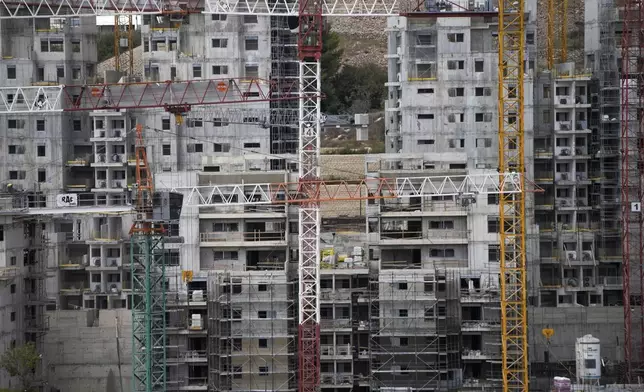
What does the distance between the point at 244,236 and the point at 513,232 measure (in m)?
15.5

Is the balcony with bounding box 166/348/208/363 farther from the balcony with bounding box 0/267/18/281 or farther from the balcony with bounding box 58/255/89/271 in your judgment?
the balcony with bounding box 58/255/89/271

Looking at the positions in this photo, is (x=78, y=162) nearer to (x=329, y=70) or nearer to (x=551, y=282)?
(x=551, y=282)

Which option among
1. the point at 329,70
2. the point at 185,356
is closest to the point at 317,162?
the point at 185,356

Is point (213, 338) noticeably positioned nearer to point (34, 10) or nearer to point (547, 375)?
point (547, 375)

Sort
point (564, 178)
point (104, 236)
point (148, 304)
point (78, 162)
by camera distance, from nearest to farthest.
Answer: point (148, 304), point (104, 236), point (564, 178), point (78, 162)

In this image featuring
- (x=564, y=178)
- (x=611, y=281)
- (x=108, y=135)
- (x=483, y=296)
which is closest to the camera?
(x=483, y=296)

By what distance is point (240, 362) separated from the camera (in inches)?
4171

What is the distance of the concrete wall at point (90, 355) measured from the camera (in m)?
108

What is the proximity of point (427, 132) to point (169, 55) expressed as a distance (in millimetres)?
17056

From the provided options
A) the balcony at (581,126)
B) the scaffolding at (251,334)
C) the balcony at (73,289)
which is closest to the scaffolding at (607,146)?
the balcony at (581,126)

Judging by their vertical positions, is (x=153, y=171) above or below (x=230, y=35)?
below

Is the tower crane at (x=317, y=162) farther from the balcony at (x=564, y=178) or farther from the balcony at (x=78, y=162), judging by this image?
the balcony at (x=78, y=162)

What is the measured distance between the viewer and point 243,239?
10950cm

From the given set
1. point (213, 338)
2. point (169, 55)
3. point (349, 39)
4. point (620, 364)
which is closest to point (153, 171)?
point (169, 55)
